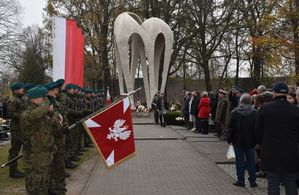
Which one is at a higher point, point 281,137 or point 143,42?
point 143,42

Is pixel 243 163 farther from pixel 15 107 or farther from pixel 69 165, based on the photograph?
pixel 15 107

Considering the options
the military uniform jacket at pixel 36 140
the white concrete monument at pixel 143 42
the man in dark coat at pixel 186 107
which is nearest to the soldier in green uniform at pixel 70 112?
the military uniform jacket at pixel 36 140

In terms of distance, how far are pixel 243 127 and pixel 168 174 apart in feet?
7.66

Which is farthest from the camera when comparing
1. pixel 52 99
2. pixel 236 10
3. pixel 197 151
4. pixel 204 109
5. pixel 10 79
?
pixel 10 79

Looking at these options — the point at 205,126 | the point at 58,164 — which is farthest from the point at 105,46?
the point at 58,164

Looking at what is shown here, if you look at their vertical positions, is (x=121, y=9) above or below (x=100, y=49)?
above

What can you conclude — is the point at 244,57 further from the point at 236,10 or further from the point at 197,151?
the point at 197,151

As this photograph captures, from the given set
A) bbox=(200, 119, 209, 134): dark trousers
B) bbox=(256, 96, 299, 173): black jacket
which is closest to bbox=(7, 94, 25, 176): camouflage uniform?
bbox=(256, 96, 299, 173): black jacket

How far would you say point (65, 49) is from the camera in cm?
1204

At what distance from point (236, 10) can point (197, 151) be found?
79.4ft

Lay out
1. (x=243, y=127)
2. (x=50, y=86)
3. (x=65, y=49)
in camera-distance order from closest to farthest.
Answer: (x=50, y=86)
(x=243, y=127)
(x=65, y=49)

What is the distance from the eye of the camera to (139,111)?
3170cm

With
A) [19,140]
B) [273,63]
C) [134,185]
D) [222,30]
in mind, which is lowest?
[134,185]

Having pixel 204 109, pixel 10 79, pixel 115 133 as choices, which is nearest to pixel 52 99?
pixel 115 133
